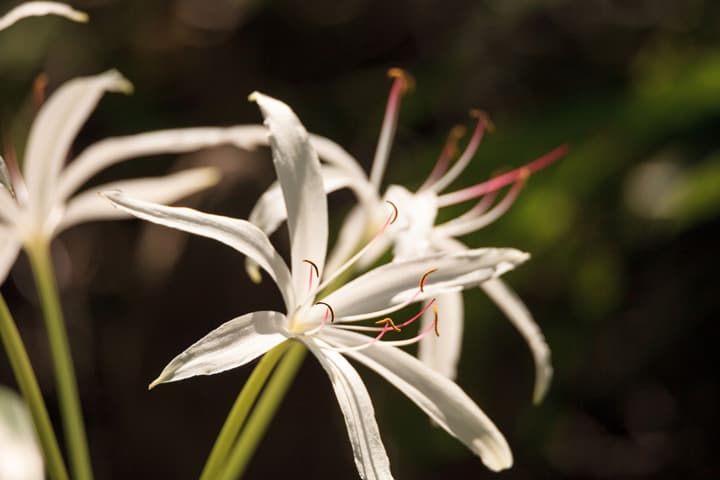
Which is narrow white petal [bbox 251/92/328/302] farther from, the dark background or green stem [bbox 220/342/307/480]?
the dark background

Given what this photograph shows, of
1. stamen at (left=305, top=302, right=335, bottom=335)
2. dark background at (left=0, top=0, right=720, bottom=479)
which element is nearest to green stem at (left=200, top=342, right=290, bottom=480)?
stamen at (left=305, top=302, right=335, bottom=335)

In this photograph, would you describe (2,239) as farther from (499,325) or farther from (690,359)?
(690,359)

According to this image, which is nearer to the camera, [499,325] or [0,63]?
[499,325]

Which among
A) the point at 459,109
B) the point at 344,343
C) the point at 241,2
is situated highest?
the point at 241,2

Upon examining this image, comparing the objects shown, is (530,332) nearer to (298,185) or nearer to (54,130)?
(298,185)

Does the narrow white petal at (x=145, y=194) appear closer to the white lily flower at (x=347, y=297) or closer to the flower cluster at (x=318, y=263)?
the flower cluster at (x=318, y=263)

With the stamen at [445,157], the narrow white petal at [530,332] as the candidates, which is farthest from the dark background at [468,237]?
the narrow white petal at [530,332]

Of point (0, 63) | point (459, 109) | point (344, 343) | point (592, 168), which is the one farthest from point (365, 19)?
point (344, 343)
